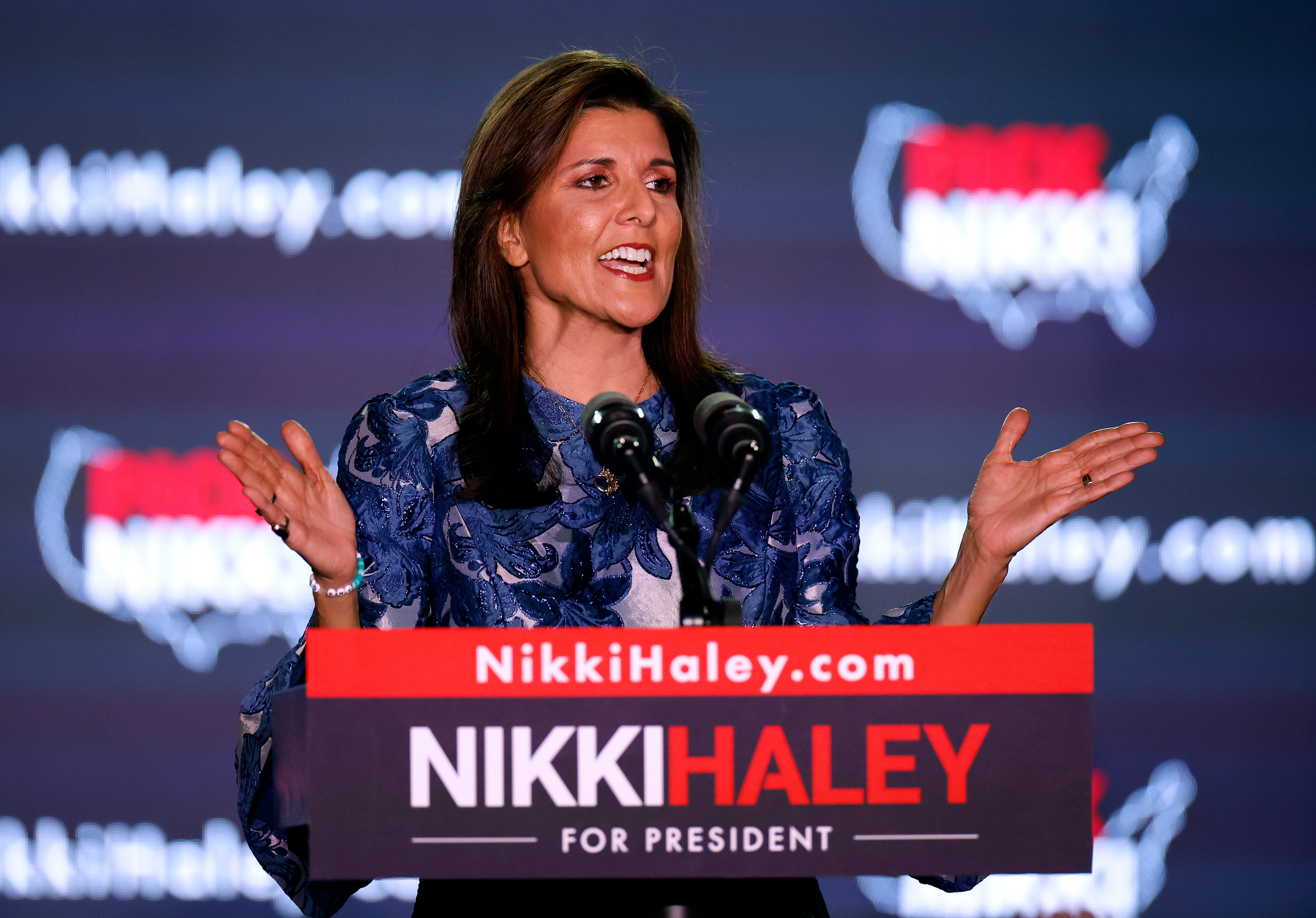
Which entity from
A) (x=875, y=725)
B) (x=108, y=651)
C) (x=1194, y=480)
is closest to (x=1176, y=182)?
(x=1194, y=480)

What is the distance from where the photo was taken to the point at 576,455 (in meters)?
1.77

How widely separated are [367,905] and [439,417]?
6.32 ft

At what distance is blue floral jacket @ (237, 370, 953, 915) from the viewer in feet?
5.38

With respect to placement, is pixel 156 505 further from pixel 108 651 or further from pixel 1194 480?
pixel 1194 480

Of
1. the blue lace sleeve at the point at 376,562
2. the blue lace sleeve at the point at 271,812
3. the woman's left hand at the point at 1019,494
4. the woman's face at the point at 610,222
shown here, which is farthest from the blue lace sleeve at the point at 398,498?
the woman's left hand at the point at 1019,494

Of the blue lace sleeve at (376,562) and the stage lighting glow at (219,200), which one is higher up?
the stage lighting glow at (219,200)

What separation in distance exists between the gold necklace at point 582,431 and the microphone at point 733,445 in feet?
1.61

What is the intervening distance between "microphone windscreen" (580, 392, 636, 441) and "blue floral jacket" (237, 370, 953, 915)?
521mm

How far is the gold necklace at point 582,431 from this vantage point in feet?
5.68

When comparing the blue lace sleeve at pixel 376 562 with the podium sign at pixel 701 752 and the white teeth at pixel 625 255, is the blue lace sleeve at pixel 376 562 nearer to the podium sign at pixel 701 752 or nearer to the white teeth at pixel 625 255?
the white teeth at pixel 625 255

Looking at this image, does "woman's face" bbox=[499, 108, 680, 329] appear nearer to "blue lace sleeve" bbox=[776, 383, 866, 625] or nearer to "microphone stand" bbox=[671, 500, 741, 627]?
"blue lace sleeve" bbox=[776, 383, 866, 625]

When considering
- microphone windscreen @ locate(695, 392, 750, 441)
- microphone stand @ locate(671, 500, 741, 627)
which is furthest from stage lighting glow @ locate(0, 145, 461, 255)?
microphone stand @ locate(671, 500, 741, 627)

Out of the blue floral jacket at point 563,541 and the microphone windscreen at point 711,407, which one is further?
the blue floral jacket at point 563,541

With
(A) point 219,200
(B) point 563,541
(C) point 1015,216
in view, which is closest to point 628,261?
(B) point 563,541
